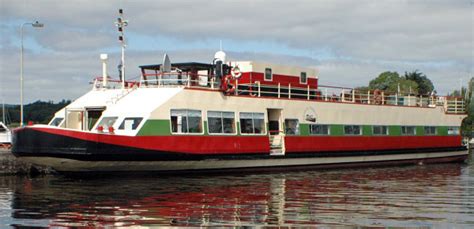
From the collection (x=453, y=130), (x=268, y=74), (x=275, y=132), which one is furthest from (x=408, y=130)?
(x=275, y=132)

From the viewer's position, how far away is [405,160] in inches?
1535

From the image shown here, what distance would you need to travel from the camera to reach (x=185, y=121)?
2728 centimetres

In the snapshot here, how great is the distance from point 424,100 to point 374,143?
9581 mm

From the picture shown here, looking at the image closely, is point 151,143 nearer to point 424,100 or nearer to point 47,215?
point 47,215

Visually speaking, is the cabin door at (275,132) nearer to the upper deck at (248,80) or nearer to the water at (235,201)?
the upper deck at (248,80)

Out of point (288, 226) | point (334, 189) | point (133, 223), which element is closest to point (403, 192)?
point (334, 189)

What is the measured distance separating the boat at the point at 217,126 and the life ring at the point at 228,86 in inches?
1.8

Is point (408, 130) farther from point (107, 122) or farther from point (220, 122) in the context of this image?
point (107, 122)

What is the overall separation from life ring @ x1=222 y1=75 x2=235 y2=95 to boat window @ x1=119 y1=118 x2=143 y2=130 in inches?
186

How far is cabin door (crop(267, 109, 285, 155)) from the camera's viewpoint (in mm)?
31391

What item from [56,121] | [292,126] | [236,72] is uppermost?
[236,72]

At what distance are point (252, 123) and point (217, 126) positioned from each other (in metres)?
2.28

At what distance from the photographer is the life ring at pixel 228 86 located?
29078 mm

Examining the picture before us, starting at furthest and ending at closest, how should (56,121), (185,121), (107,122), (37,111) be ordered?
1. (37,111)
2. (56,121)
3. (185,121)
4. (107,122)
